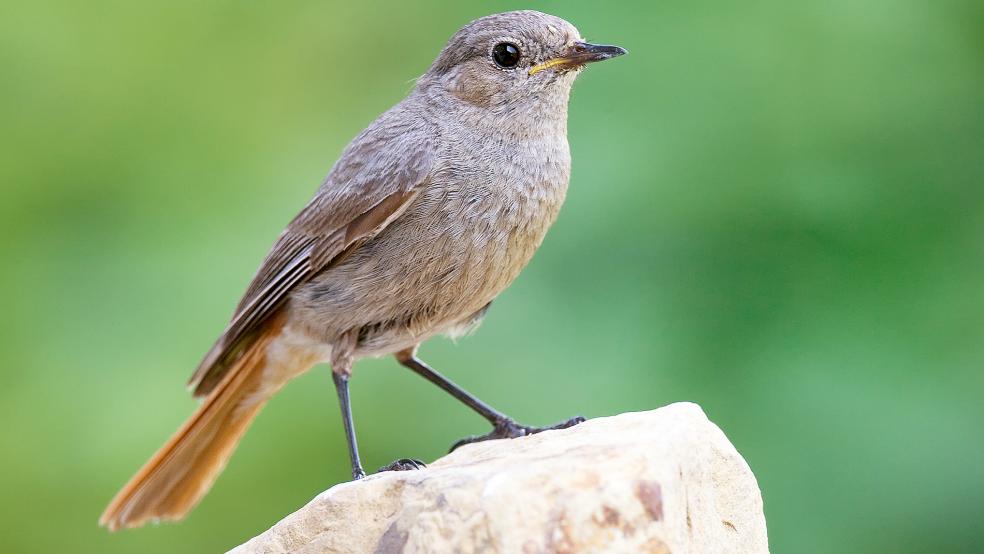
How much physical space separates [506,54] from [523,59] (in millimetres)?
70

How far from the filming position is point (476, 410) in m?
4.86

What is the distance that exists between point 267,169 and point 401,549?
291 cm

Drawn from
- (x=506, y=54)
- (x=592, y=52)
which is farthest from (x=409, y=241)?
(x=592, y=52)

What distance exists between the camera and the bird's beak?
4.39 metres

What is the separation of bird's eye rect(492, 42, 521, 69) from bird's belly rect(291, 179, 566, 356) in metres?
0.57

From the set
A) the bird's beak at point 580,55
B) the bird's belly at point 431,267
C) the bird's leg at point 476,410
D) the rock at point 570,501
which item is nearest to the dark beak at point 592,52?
the bird's beak at point 580,55

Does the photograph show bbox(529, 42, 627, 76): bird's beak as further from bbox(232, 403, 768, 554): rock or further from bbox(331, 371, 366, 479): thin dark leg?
bbox(232, 403, 768, 554): rock

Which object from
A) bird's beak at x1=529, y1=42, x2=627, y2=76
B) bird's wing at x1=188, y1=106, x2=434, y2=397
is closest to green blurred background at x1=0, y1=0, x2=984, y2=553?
bird's wing at x1=188, y1=106, x2=434, y2=397

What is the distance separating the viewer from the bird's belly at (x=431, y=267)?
424 cm

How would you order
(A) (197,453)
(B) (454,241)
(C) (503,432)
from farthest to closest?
(A) (197,453)
(C) (503,432)
(B) (454,241)

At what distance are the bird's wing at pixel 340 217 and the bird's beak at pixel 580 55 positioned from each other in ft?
1.61

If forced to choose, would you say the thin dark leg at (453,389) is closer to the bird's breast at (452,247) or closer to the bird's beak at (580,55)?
the bird's breast at (452,247)

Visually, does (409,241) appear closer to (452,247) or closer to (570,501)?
(452,247)

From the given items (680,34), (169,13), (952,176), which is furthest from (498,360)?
(169,13)
